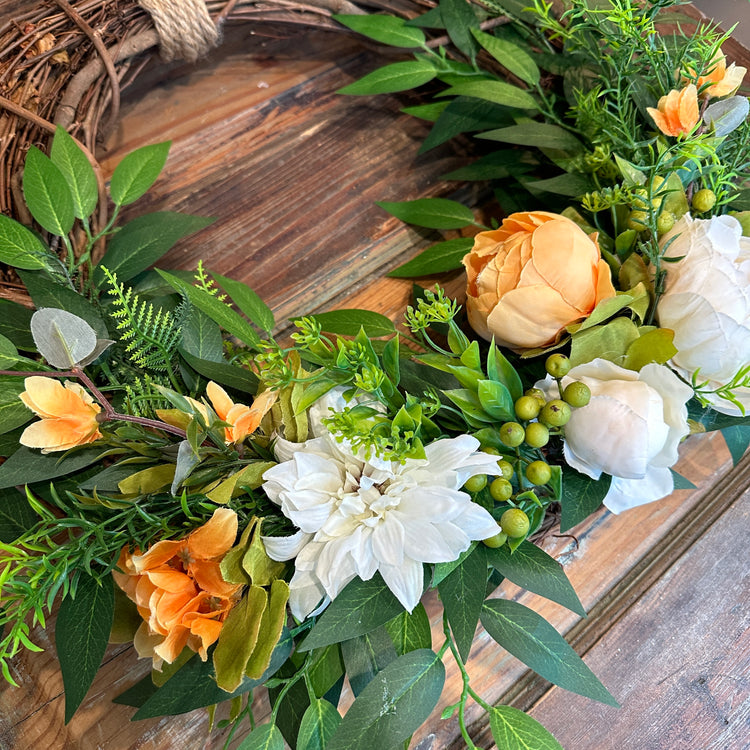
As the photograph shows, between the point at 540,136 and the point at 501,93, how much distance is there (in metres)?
0.07

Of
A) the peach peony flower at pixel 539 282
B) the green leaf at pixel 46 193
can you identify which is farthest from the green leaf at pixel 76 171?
the peach peony flower at pixel 539 282

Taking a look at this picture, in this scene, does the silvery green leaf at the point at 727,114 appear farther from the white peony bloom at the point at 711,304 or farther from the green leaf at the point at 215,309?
the green leaf at the point at 215,309

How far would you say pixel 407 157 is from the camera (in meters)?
0.81

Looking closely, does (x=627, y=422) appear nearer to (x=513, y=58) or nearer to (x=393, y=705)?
(x=393, y=705)

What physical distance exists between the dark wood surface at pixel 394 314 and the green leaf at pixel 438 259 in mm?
32

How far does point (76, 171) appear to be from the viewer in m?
0.64

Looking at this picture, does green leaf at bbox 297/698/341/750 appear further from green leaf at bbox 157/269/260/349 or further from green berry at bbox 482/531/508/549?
green leaf at bbox 157/269/260/349

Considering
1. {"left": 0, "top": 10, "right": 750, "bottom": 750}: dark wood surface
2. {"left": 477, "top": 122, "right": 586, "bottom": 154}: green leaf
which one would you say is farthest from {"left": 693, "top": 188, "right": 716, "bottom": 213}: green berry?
{"left": 0, "top": 10, "right": 750, "bottom": 750}: dark wood surface

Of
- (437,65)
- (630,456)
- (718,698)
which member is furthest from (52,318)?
(718,698)

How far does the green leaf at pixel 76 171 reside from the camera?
64 centimetres

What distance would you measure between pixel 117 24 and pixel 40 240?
0.28 m

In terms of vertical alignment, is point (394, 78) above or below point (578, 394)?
above

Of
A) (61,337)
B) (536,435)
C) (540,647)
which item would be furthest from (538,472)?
(61,337)

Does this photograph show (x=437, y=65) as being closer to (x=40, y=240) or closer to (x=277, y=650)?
(x=40, y=240)
